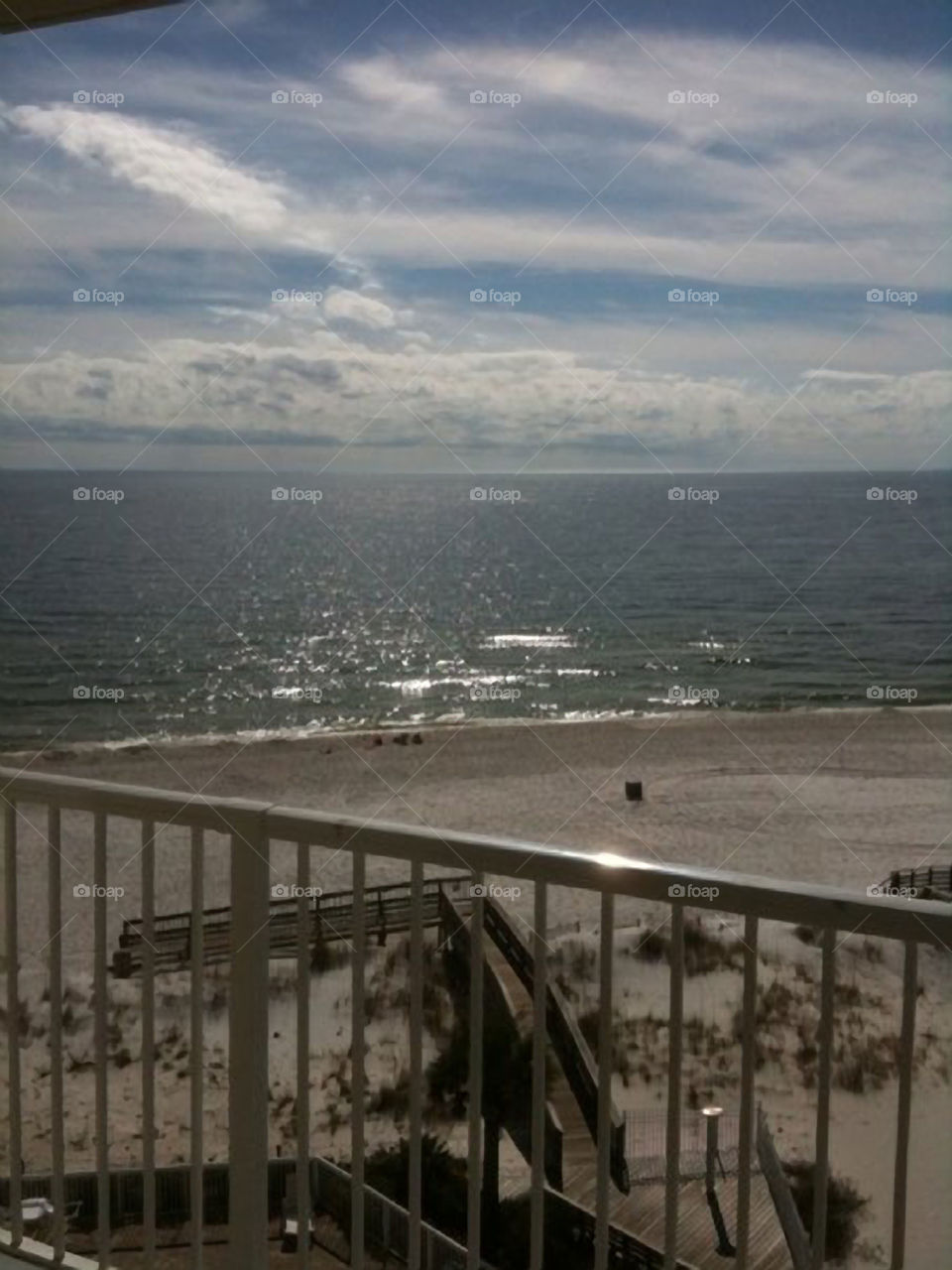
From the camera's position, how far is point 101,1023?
1.66 metres

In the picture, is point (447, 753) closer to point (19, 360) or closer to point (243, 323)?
point (243, 323)

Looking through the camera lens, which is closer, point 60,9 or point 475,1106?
point 475,1106

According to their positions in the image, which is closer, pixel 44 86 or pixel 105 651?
pixel 44 86

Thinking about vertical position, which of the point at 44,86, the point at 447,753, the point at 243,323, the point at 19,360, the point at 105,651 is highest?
the point at 243,323

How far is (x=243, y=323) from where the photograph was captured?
2036cm

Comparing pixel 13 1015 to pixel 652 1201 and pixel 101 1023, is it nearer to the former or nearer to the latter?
pixel 101 1023

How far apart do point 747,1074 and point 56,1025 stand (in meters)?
1.02

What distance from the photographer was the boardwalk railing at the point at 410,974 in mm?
1219

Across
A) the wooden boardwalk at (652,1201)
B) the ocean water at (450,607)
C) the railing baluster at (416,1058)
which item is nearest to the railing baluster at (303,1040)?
the railing baluster at (416,1058)

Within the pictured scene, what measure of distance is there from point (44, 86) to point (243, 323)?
1757 centimetres

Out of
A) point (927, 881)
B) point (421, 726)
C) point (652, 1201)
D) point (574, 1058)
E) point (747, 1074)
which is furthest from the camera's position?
point (421, 726)

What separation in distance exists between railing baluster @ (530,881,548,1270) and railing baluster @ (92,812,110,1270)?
1.95 ft

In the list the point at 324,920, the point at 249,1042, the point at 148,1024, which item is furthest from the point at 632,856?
the point at 324,920

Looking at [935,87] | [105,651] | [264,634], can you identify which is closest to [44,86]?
[935,87]
